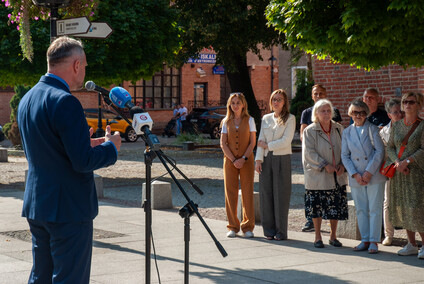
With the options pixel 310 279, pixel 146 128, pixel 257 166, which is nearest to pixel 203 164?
pixel 257 166

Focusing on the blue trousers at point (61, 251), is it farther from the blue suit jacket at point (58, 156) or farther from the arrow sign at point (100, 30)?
the arrow sign at point (100, 30)

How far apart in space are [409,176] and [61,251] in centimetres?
512

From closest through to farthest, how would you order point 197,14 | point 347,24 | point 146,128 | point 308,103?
1. point 146,128
2. point 347,24
3. point 197,14
4. point 308,103

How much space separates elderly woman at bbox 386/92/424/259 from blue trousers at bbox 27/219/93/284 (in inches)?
190

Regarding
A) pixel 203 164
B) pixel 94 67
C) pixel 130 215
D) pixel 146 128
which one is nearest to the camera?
pixel 146 128

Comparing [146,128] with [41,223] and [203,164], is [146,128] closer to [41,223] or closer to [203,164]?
[41,223]

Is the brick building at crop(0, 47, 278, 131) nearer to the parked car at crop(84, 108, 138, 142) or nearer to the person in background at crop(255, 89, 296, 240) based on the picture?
the parked car at crop(84, 108, 138, 142)

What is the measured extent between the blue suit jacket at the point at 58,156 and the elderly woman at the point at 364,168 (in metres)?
4.83

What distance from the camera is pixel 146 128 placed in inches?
175

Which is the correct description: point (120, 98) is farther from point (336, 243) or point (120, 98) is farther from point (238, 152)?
point (238, 152)

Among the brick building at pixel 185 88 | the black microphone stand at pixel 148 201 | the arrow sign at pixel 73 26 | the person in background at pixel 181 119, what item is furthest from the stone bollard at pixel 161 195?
the brick building at pixel 185 88

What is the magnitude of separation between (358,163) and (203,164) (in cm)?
1291

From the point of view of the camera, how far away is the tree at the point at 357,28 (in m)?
6.76

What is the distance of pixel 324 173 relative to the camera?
28.2ft
